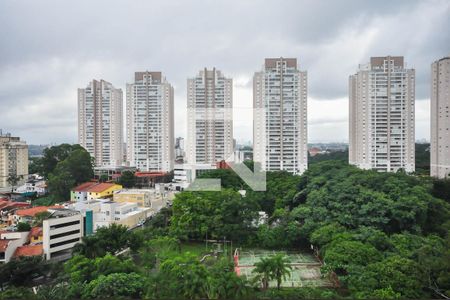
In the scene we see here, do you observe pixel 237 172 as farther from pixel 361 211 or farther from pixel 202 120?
pixel 361 211

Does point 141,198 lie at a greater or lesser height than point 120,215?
greater

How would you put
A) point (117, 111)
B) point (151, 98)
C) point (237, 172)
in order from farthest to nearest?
point (117, 111) → point (151, 98) → point (237, 172)

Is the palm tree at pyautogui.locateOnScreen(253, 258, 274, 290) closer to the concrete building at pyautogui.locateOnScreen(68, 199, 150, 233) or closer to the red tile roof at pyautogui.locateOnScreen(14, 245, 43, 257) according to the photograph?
the red tile roof at pyautogui.locateOnScreen(14, 245, 43, 257)

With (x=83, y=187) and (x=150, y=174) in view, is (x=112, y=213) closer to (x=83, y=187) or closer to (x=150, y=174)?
(x=83, y=187)

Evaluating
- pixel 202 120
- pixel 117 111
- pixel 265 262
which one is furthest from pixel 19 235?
pixel 117 111

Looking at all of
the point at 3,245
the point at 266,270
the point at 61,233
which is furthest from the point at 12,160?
the point at 266,270

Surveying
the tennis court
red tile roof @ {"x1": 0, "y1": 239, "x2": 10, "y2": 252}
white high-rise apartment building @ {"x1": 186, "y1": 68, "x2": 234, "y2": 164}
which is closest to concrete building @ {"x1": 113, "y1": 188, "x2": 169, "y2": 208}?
white high-rise apartment building @ {"x1": 186, "y1": 68, "x2": 234, "y2": 164}
